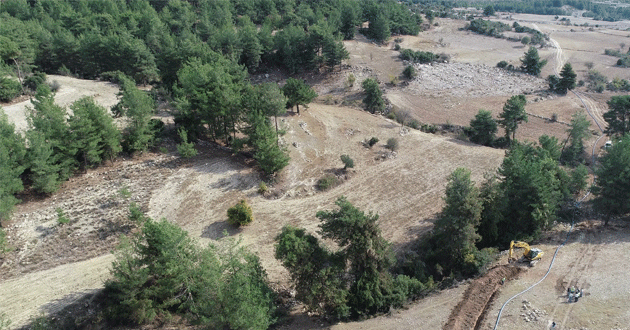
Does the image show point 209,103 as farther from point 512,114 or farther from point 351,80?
point 512,114

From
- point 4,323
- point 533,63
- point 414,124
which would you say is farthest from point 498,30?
point 4,323

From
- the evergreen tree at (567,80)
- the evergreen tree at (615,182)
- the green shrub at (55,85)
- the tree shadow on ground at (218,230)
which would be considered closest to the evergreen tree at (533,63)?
the evergreen tree at (567,80)

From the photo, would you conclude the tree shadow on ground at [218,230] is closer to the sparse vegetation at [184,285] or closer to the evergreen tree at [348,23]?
the sparse vegetation at [184,285]

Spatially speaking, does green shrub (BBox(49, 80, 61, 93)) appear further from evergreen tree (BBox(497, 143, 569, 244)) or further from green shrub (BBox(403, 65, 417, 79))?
green shrub (BBox(403, 65, 417, 79))

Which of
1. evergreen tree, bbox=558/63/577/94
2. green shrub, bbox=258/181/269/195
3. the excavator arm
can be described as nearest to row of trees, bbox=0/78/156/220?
green shrub, bbox=258/181/269/195

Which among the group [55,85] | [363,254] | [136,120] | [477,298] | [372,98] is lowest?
[477,298]
